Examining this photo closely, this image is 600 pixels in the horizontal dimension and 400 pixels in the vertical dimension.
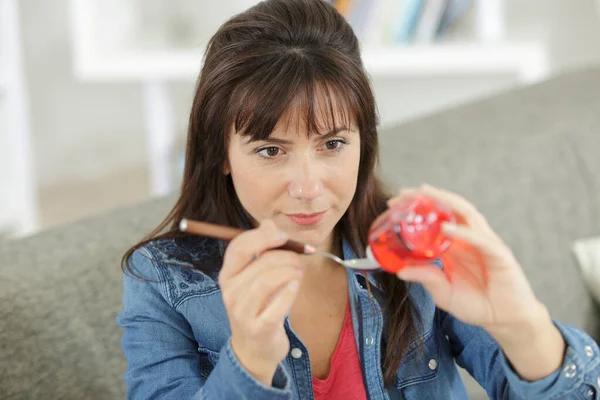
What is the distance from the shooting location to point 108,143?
3982mm

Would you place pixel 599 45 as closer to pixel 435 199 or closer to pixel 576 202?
pixel 576 202

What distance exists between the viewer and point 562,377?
98cm

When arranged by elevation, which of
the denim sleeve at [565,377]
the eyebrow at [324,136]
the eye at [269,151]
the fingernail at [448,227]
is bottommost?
the denim sleeve at [565,377]

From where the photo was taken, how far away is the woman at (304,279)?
0.93m

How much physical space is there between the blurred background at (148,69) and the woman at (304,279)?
3.27 feet

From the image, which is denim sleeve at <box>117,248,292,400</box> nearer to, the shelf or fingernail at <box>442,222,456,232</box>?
fingernail at <box>442,222,456,232</box>

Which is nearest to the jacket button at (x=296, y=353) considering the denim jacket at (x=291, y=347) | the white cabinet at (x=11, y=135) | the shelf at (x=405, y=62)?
the denim jacket at (x=291, y=347)

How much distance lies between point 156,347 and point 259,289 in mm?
259

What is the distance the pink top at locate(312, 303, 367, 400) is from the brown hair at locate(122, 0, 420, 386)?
41 millimetres

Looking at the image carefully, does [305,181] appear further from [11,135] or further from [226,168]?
[11,135]

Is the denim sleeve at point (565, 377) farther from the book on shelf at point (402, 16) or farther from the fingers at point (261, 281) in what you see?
the book on shelf at point (402, 16)

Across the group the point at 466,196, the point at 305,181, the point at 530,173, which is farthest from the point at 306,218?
the point at 530,173

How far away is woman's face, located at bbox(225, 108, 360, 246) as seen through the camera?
103 cm

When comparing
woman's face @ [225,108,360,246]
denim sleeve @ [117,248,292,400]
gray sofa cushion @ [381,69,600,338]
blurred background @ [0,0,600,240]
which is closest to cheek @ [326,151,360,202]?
woman's face @ [225,108,360,246]
